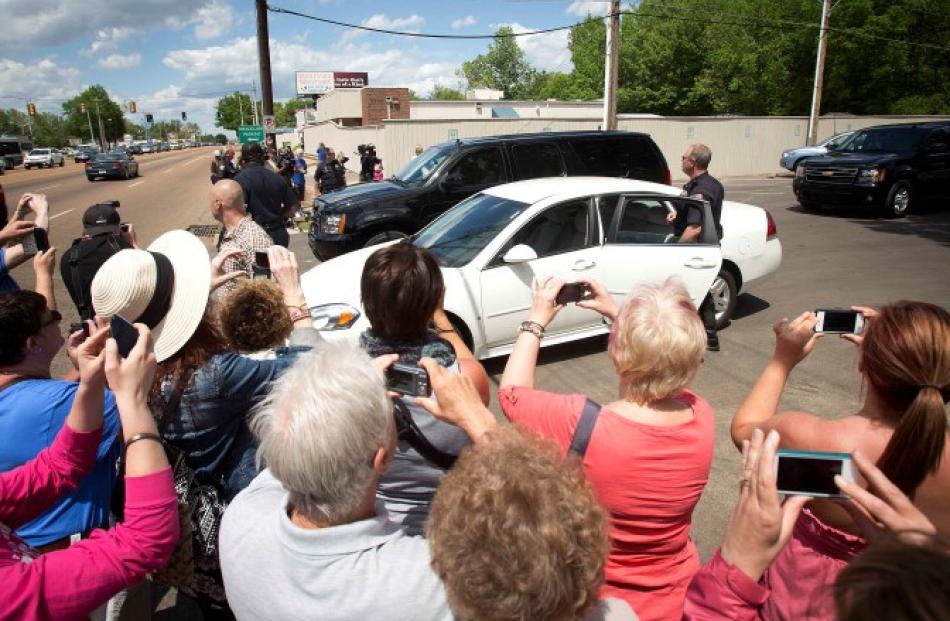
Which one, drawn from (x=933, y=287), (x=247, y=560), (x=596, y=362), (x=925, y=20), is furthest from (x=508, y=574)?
(x=925, y=20)

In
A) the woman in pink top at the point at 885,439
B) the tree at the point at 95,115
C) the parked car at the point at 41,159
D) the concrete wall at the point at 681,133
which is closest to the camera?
the woman in pink top at the point at 885,439

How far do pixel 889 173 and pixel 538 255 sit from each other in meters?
11.9

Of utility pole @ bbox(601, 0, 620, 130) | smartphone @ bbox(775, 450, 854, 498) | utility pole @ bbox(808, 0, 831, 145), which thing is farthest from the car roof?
utility pole @ bbox(808, 0, 831, 145)

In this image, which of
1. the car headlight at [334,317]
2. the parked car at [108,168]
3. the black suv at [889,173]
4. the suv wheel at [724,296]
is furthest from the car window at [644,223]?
the parked car at [108,168]

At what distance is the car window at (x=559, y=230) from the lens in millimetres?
5391

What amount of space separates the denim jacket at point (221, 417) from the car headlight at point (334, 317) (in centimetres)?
246

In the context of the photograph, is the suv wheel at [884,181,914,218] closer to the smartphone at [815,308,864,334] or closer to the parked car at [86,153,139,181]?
the smartphone at [815,308,864,334]

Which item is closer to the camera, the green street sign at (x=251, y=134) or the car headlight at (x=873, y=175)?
the car headlight at (x=873, y=175)

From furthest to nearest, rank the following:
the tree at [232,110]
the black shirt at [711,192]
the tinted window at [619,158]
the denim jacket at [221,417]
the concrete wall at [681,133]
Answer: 1. the tree at [232,110]
2. the concrete wall at [681,133]
3. the tinted window at [619,158]
4. the black shirt at [711,192]
5. the denim jacket at [221,417]

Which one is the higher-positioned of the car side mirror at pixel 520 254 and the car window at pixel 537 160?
the car window at pixel 537 160

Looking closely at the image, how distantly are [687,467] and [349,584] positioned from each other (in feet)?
3.45

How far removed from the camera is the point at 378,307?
7.18 feet

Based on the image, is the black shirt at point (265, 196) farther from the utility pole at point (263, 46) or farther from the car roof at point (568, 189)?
the utility pole at point (263, 46)

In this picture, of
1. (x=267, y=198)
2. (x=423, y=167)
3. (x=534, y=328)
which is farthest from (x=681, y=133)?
(x=534, y=328)
